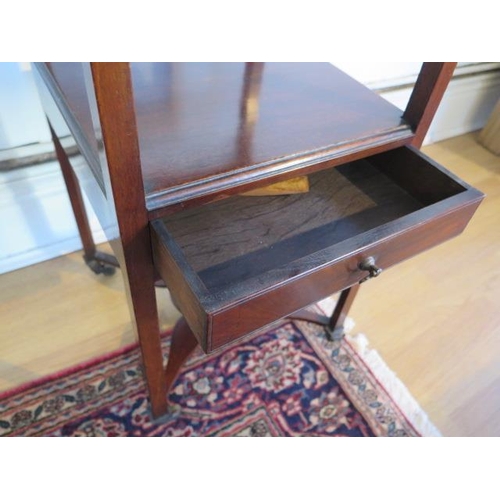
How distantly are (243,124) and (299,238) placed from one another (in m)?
0.17

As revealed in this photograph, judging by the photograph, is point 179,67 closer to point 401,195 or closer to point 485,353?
point 401,195

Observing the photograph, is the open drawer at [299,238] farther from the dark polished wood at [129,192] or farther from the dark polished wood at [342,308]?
the dark polished wood at [342,308]

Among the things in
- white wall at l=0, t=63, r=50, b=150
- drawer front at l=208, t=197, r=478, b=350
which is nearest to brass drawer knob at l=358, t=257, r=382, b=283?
drawer front at l=208, t=197, r=478, b=350

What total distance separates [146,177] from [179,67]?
29 centimetres

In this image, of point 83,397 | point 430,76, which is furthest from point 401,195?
point 83,397

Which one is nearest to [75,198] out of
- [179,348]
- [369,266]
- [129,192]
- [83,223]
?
[83,223]

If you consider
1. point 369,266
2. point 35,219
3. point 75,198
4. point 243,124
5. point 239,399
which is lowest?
point 369,266

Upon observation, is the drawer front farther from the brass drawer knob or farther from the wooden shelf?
the wooden shelf

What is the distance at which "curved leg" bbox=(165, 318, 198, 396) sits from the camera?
70cm

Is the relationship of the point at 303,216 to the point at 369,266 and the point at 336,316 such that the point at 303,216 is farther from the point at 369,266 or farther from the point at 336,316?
the point at 336,316

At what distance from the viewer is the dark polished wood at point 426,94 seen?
20.6 inches

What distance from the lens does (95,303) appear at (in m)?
0.97

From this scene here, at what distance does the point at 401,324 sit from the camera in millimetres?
1008
